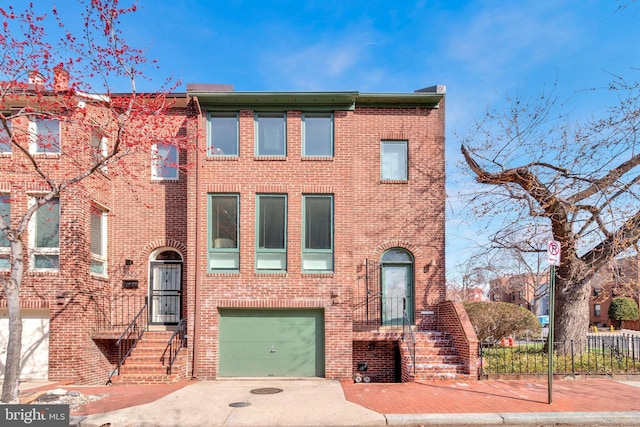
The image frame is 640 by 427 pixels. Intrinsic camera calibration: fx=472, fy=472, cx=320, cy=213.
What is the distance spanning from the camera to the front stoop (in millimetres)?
11102

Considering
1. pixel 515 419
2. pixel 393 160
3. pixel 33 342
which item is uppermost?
pixel 393 160

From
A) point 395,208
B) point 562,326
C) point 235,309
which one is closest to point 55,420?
point 235,309

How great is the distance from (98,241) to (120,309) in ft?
6.60

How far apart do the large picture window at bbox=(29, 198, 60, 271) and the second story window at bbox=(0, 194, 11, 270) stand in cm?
57

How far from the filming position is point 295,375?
12.3m

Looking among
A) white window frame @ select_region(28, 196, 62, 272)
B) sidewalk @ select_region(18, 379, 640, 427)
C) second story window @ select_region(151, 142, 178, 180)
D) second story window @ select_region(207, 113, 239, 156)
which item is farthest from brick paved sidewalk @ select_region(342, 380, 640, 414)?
white window frame @ select_region(28, 196, 62, 272)

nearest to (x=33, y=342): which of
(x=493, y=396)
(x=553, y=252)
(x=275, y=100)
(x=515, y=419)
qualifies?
(x=275, y=100)

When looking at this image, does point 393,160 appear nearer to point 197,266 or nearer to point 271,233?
point 271,233

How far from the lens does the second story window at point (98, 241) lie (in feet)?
42.1

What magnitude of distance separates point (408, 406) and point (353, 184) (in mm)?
6079

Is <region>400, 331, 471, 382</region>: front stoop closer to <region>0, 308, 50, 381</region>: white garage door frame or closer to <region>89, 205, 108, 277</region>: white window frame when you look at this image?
<region>89, 205, 108, 277</region>: white window frame

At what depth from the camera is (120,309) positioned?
13312 millimetres

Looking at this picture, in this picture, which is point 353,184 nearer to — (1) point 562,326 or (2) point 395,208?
(2) point 395,208

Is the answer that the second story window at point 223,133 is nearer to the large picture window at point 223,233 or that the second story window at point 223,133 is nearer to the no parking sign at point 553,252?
the large picture window at point 223,233
